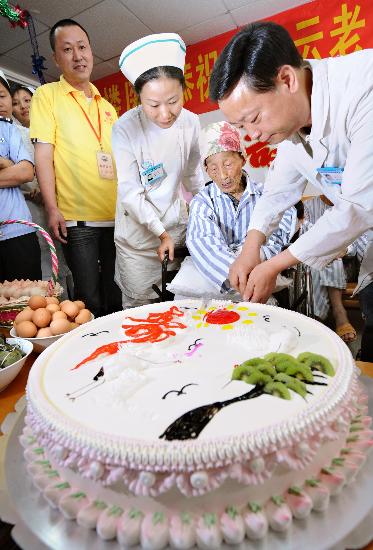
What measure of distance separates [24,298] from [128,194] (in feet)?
3.43

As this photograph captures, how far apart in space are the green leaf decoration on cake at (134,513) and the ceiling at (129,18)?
441cm

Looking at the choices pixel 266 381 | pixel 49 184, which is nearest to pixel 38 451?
pixel 266 381

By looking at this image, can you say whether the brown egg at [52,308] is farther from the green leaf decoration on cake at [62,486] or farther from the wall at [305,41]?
the wall at [305,41]

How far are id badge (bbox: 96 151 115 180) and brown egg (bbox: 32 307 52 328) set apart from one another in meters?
1.61

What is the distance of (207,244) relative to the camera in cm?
201

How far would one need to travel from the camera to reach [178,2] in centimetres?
370

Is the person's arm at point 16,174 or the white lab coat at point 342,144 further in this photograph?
the person's arm at point 16,174

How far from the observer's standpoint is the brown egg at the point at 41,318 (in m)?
1.25

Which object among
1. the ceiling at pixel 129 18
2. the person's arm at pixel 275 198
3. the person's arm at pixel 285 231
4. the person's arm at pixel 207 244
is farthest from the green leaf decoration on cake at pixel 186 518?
the ceiling at pixel 129 18

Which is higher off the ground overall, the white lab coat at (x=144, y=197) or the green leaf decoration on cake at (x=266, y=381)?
the white lab coat at (x=144, y=197)

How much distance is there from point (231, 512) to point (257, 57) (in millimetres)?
1134

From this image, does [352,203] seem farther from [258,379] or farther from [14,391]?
[14,391]

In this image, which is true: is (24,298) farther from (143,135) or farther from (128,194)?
(143,135)

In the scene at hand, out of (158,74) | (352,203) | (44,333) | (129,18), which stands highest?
(129,18)
